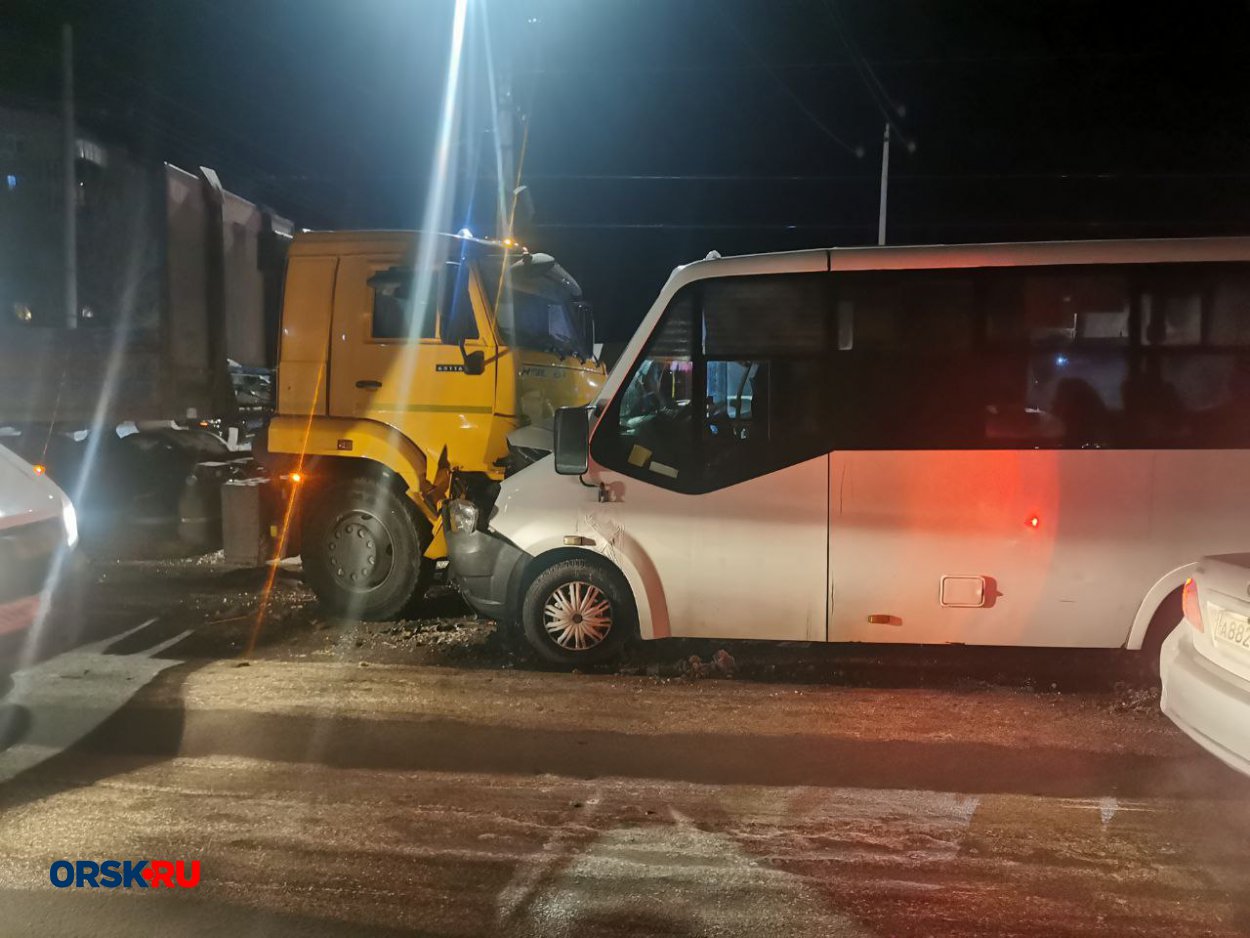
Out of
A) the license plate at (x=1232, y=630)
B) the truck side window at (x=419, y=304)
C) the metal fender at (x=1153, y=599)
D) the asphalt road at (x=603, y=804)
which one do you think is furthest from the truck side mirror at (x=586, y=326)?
the license plate at (x=1232, y=630)

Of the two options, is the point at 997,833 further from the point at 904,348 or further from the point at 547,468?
the point at 547,468

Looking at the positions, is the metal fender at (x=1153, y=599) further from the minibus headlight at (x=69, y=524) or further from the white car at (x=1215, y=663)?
the minibus headlight at (x=69, y=524)

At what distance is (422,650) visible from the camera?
6.63 metres

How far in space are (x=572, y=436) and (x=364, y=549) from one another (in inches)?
101

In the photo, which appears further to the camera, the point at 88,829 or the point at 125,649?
the point at 125,649

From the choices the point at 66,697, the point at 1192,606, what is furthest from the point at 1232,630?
the point at 66,697

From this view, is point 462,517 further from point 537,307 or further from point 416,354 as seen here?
point 537,307

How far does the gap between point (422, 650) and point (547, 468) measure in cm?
183

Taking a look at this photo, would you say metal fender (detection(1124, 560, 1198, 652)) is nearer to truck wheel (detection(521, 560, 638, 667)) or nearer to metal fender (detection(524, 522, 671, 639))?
metal fender (detection(524, 522, 671, 639))

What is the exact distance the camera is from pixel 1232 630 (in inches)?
156

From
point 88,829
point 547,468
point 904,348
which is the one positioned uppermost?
point 904,348

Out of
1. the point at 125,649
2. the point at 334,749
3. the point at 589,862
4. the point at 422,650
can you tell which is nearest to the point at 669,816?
the point at 589,862

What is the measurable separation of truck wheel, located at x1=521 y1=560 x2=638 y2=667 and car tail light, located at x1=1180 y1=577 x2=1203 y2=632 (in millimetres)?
3113

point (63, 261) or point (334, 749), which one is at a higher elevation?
point (63, 261)
